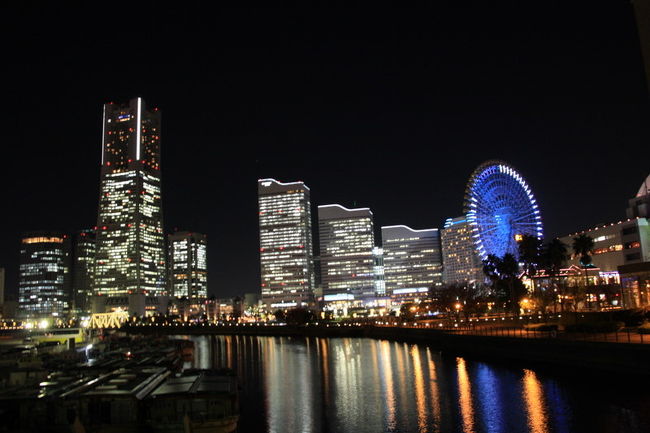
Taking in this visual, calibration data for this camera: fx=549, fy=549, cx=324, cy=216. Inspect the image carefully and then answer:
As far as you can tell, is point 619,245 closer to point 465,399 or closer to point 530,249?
point 530,249

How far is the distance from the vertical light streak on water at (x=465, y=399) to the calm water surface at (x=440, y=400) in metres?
0.06

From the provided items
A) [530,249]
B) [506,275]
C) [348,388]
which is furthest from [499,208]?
[348,388]

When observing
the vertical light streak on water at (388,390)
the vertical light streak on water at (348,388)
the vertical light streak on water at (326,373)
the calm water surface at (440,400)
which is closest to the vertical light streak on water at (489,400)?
the calm water surface at (440,400)

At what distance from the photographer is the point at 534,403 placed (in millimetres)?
38906

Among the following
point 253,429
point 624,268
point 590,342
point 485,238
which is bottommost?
point 253,429

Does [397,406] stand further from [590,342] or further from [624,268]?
[624,268]

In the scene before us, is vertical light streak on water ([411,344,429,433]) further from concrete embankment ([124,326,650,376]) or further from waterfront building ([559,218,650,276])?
waterfront building ([559,218,650,276])

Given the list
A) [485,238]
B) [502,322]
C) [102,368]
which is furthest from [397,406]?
[485,238]

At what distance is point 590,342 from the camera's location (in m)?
49.1

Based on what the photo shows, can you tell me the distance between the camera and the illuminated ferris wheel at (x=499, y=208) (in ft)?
315

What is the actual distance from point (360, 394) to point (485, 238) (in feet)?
200

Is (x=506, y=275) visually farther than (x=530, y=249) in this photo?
Yes

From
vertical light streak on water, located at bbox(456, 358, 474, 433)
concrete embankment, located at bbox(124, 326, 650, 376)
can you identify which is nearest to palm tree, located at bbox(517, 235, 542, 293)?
concrete embankment, located at bbox(124, 326, 650, 376)

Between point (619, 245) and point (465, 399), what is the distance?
4054 inches
